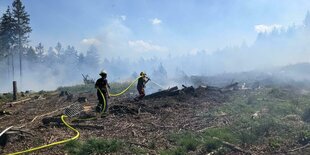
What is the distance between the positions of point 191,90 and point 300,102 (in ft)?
20.0

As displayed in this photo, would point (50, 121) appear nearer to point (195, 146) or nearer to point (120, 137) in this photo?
point (120, 137)

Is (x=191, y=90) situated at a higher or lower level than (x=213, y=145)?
higher

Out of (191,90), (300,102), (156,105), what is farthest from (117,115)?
(300,102)

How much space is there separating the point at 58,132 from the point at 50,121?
154 centimetres

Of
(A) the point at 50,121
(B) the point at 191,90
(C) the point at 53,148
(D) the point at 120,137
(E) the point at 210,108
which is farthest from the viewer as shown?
(B) the point at 191,90

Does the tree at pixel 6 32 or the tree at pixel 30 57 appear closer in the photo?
the tree at pixel 6 32

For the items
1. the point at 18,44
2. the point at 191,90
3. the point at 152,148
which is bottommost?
the point at 152,148

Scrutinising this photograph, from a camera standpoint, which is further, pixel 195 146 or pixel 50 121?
pixel 50 121

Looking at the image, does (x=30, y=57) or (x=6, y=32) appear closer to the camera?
(x=6, y=32)

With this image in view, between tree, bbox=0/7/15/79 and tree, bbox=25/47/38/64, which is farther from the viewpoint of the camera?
tree, bbox=25/47/38/64

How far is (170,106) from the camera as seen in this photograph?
15852 millimetres

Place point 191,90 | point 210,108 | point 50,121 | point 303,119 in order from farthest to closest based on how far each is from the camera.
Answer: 1. point 191,90
2. point 210,108
3. point 303,119
4. point 50,121

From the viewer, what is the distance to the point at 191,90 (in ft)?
65.9

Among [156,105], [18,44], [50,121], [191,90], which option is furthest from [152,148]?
[18,44]
